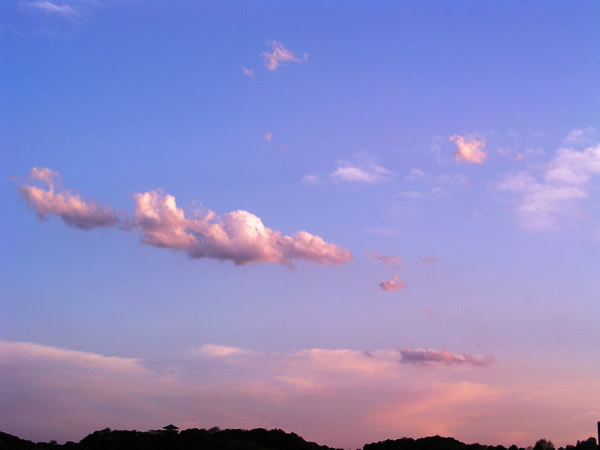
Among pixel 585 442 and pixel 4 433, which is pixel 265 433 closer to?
pixel 4 433

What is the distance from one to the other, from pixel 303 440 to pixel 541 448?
1187 inches

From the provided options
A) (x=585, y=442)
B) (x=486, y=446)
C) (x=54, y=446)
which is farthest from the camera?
(x=486, y=446)

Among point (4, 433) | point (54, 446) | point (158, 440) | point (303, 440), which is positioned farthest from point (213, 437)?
point (4, 433)

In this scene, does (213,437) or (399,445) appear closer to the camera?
(213,437)

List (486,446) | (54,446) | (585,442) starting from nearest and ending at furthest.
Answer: (585,442) < (54,446) < (486,446)

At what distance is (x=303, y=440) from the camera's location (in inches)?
3533

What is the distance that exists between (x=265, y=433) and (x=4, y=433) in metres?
32.3

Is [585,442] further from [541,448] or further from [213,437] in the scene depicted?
[213,437]

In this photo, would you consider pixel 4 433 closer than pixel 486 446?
Yes

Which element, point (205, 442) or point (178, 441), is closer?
point (205, 442)

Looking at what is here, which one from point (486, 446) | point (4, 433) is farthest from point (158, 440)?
point (486, 446)

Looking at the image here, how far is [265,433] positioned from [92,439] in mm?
21972

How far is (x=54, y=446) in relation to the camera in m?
82.0

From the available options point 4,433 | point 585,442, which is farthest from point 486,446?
point 4,433
